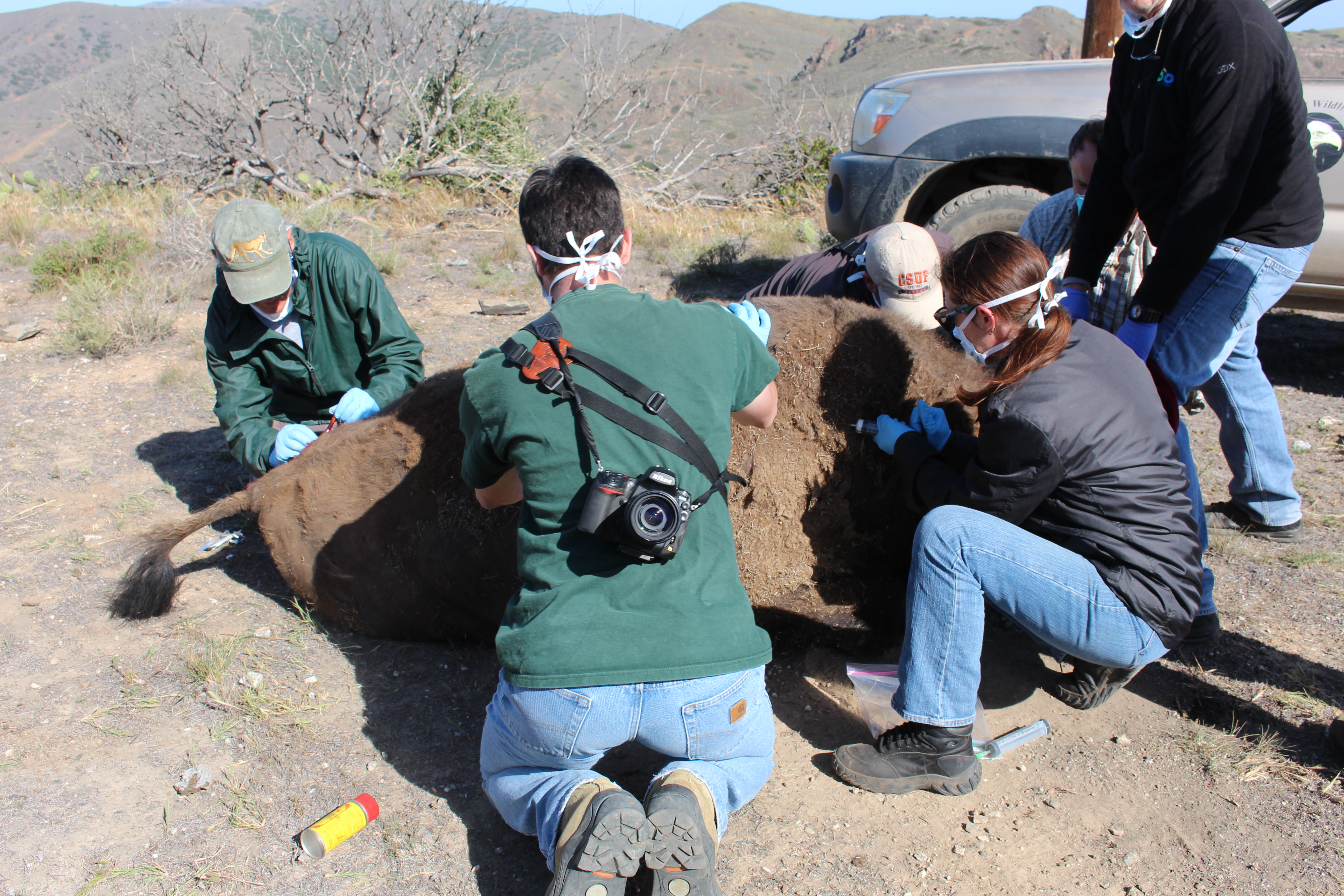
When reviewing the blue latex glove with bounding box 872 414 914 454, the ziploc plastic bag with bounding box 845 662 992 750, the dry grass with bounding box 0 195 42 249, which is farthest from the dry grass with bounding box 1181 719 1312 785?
the dry grass with bounding box 0 195 42 249

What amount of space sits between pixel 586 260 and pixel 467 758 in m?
1.48

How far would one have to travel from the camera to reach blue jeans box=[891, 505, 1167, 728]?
6.95ft

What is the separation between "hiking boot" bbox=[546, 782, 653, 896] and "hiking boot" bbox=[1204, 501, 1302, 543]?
2.66 meters

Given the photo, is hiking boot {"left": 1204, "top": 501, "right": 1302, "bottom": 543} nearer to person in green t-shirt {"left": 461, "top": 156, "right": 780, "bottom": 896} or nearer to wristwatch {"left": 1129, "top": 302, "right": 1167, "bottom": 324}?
wristwatch {"left": 1129, "top": 302, "right": 1167, "bottom": 324}

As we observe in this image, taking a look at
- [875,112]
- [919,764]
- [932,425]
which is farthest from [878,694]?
[875,112]

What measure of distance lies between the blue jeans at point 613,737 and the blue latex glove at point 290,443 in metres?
1.62

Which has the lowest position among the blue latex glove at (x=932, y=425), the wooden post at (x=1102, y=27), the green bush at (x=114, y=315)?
the green bush at (x=114, y=315)

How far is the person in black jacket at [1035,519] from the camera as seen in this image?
205 cm

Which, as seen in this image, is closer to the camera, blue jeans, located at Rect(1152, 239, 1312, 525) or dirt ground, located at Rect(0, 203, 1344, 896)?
dirt ground, located at Rect(0, 203, 1344, 896)

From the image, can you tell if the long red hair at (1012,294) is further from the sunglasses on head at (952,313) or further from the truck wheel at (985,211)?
the truck wheel at (985,211)

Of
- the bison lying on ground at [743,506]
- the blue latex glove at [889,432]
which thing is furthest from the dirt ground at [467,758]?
the blue latex glove at [889,432]

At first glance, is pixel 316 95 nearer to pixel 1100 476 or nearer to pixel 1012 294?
pixel 1012 294

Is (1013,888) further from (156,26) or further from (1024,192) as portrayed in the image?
(156,26)

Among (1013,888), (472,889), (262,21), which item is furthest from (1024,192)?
(262,21)
